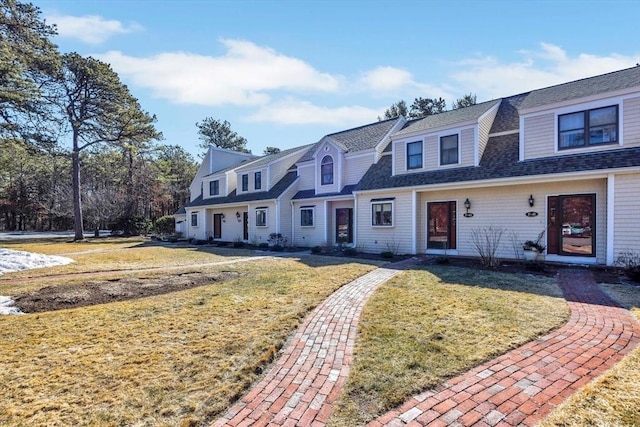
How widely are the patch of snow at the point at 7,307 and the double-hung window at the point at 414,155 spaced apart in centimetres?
1418

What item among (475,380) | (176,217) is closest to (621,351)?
(475,380)

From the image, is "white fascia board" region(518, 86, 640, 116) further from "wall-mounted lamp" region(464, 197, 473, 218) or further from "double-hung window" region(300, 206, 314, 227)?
"double-hung window" region(300, 206, 314, 227)

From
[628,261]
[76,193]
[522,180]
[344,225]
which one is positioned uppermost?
[76,193]

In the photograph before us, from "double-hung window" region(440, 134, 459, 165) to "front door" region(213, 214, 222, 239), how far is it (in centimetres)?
1791

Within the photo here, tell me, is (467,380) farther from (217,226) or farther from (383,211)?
(217,226)

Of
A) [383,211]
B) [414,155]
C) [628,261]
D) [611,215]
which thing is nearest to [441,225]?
[383,211]

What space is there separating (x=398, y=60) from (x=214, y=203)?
17.4 m

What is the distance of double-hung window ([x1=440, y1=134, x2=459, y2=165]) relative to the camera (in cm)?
1430

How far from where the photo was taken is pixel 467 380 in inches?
142

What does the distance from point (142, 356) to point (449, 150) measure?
1366 centimetres

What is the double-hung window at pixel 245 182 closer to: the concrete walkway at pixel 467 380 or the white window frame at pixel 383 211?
the white window frame at pixel 383 211

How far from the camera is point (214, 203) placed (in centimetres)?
2558

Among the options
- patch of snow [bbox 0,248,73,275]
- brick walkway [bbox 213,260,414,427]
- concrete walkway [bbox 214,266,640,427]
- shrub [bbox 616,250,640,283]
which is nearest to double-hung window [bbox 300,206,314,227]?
patch of snow [bbox 0,248,73,275]

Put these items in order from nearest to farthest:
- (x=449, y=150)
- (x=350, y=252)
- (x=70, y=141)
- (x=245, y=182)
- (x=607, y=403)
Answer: (x=607, y=403) < (x=449, y=150) < (x=350, y=252) < (x=245, y=182) < (x=70, y=141)
